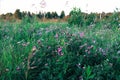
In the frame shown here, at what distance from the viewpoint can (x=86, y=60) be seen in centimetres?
404

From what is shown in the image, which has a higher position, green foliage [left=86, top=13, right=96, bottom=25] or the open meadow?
the open meadow

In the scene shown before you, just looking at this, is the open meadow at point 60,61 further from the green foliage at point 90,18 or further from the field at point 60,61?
the green foliage at point 90,18

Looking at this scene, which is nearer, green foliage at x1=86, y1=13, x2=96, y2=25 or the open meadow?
the open meadow

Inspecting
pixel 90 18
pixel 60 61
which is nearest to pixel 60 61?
pixel 60 61

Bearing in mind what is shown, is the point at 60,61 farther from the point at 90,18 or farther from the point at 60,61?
the point at 90,18

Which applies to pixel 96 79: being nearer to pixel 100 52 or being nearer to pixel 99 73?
pixel 99 73

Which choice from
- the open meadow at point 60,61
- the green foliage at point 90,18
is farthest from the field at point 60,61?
the green foliage at point 90,18

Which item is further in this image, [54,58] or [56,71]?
[54,58]

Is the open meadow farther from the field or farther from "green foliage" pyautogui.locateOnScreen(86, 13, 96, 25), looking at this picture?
"green foliage" pyautogui.locateOnScreen(86, 13, 96, 25)

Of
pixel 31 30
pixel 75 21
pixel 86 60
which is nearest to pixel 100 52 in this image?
pixel 86 60

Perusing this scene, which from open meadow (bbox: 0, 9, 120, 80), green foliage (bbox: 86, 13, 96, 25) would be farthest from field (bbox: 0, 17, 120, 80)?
green foliage (bbox: 86, 13, 96, 25)

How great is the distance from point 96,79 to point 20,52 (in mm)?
984

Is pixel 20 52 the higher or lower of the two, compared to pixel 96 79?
higher

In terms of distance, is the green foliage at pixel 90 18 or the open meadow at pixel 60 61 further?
the green foliage at pixel 90 18
